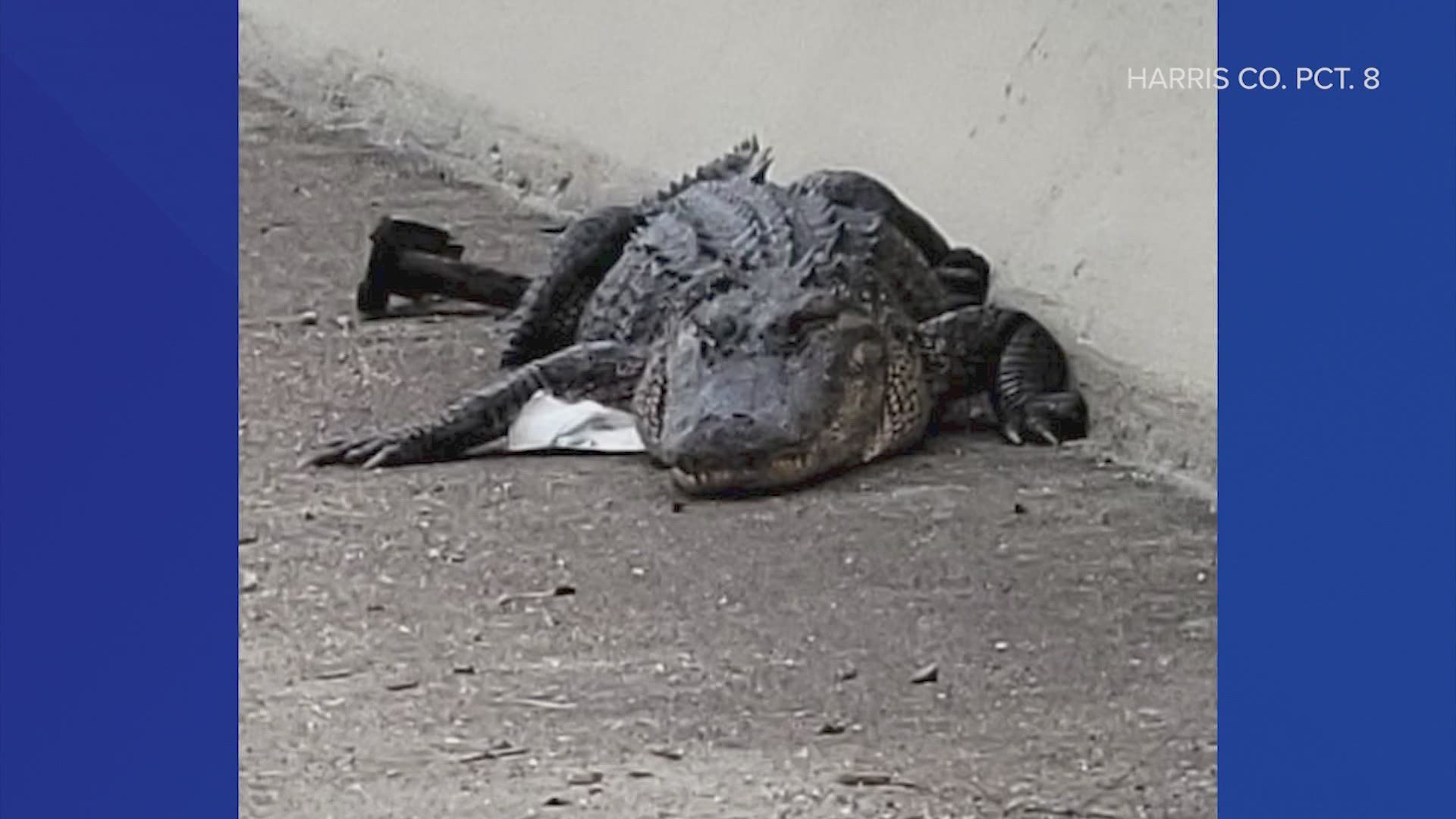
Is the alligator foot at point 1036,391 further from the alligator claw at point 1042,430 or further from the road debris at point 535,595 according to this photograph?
the road debris at point 535,595

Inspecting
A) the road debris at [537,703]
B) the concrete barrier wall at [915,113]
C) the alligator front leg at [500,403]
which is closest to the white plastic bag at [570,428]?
the alligator front leg at [500,403]

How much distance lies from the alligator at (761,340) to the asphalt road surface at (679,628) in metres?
0.06

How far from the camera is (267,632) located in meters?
2.30

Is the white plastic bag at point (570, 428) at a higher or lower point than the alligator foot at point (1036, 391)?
lower

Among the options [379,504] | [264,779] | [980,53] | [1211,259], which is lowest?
[264,779]

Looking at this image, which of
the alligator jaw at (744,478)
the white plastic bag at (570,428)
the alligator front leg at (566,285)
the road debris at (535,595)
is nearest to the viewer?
the road debris at (535,595)

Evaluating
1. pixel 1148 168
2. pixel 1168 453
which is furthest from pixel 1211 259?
pixel 1168 453

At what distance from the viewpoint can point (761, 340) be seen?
9.75 feet

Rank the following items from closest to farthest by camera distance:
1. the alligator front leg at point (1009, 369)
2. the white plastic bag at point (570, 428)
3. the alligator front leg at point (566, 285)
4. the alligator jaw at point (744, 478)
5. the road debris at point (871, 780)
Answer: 1. the road debris at point (871, 780)
2. the alligator jaw at point (744, 478)
3. the alligator front leg at point (1009, 369)
4. the white plastic bag at point (570, 428)
5. the alligator front leg at point (566, 285)

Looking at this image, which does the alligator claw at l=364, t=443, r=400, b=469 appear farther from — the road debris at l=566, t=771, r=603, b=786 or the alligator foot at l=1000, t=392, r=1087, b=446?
the road debris at l=566, t=771, r=603, b=786

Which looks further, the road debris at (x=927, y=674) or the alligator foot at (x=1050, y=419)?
the alligator foot at (x=1050, y=419)

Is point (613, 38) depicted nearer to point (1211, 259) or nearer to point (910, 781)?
point (1211, 259)

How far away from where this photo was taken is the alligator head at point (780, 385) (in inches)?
110

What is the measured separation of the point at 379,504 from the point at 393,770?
2.18 ft
